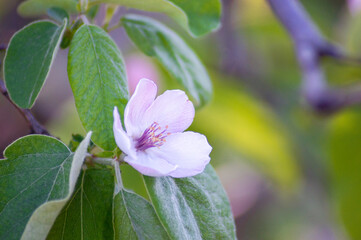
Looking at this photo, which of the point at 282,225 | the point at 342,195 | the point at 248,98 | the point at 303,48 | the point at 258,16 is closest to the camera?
the point at 303,48

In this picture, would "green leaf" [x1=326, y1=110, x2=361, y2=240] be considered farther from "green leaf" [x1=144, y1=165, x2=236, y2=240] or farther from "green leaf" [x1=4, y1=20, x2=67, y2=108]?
"green leaf" [x1=4, y1=20, x2=67, y2=108]

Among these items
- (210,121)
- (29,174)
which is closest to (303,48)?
(210,121)

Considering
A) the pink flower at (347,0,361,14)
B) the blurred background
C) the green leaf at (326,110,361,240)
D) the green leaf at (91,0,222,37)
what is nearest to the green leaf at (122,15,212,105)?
the green leaf at (91,0,222,37)

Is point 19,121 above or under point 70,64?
under

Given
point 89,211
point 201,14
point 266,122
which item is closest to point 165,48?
point 201,14

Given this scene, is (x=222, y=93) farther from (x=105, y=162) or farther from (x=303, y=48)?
(x=105, y=162)

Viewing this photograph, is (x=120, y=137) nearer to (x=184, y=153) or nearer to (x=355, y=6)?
(x=184, y=153)
